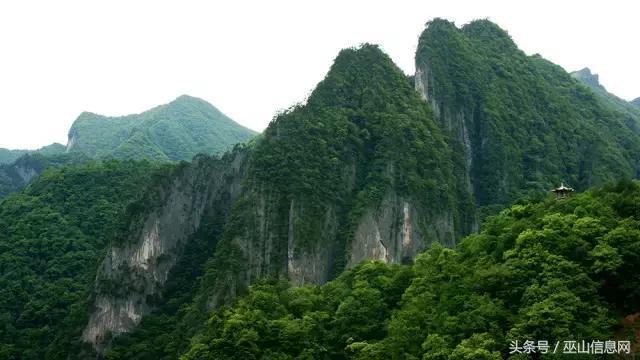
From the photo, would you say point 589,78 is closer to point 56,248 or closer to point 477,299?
point 56,248

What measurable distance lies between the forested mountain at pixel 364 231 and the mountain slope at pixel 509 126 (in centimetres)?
22

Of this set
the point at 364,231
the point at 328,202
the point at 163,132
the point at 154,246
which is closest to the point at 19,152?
the point at 163,132

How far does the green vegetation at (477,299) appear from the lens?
31.3 m

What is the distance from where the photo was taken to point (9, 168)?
118 meters

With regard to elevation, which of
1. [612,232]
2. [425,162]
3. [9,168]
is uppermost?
[9,168]

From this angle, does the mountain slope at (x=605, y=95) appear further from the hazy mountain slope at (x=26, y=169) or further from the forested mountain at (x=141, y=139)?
the hazy mountain slope at (x=26, y=169)

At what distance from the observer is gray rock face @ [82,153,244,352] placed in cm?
5750

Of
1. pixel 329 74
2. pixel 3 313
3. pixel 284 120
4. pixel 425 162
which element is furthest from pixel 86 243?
pixel 425 162

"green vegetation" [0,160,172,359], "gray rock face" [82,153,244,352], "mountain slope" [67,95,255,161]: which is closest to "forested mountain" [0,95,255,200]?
"mountain slope" [67,95,255,161]

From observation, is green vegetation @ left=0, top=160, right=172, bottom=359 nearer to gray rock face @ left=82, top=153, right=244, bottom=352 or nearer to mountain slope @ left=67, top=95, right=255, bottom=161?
gray rock face @ left=82, top=153, right=244, bottom=352

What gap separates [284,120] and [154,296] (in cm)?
1799

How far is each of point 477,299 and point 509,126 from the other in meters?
44.4

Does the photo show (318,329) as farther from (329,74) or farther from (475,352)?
(329,74)

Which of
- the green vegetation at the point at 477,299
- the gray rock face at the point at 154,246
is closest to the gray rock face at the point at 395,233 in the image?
the green vegetation at the point at 477,299
